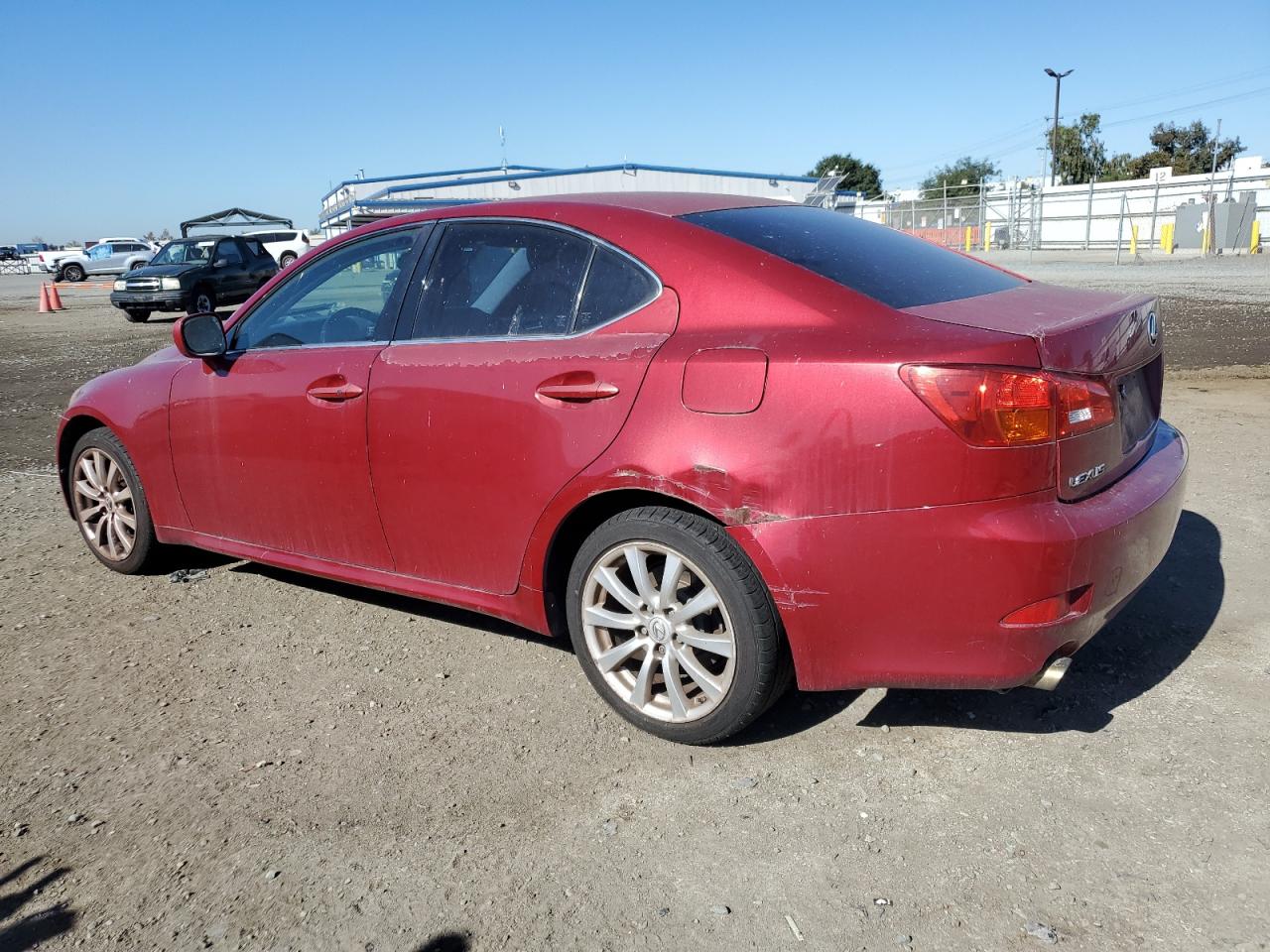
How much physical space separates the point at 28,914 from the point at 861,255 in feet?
9.66

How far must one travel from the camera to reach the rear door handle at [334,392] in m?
3.72

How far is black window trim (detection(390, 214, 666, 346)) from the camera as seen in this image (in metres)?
3.19

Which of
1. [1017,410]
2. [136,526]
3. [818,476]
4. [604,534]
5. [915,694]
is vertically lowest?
[915,694]

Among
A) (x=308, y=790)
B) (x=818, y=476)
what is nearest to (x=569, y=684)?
(x=308, y=790)

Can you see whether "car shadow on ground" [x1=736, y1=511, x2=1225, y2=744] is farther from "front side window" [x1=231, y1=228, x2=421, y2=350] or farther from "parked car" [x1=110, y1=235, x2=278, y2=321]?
"parked car" [x1=110, y1=235, x2=278, y2=321]

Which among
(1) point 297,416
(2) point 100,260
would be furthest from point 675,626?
(2) point 100,260

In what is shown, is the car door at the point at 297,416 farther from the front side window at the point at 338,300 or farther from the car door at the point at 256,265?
the car door at the point at 256,265

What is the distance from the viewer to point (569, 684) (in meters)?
3.67

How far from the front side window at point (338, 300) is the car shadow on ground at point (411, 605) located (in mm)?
1029

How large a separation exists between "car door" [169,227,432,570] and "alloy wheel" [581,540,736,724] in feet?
3.24

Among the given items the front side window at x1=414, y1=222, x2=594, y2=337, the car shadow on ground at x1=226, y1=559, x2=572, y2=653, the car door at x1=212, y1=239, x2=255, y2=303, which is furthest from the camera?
the car door at x1=212, y1=239, x2=255, y2=303

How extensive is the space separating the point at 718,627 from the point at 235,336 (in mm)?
2532

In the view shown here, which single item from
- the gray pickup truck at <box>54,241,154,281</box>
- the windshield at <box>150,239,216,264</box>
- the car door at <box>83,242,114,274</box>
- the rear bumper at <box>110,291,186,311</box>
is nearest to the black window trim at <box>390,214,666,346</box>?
the rear bumper at <box>110,291,186,311</box>

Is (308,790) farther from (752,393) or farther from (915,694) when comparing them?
(915,694)
